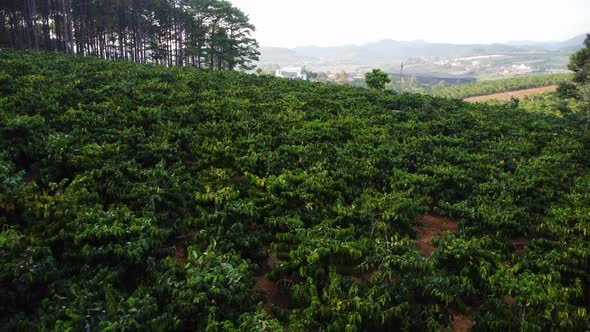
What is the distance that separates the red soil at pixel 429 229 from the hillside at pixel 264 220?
0.13ft

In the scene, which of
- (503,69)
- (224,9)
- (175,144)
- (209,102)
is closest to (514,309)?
(175,144)

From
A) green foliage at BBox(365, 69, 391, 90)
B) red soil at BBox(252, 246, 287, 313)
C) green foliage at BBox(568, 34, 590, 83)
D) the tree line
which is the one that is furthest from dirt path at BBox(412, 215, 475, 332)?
the tree line

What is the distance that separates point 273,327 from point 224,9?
1370 inches

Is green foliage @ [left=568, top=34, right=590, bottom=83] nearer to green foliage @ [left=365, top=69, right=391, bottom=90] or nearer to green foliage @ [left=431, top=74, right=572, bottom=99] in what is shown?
green foliage @ [left=365, top=69, right=391, bottom=90]

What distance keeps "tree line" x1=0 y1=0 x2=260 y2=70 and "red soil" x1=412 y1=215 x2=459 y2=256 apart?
30547 mm

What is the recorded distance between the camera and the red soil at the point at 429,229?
6376mm

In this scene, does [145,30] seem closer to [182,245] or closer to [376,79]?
[376,79]

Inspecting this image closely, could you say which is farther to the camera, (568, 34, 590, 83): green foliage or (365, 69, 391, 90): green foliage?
(365, 69, 391, 90): green foliage

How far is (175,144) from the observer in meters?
8.30

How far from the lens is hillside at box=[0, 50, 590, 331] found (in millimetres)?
4020

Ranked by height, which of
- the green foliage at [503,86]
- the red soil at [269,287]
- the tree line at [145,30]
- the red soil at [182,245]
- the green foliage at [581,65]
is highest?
the tree line at [145,30]

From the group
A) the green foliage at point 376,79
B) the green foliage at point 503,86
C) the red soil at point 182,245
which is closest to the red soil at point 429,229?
the red soil at point 182,245

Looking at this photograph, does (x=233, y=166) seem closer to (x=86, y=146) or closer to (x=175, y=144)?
(x=175, y=144)

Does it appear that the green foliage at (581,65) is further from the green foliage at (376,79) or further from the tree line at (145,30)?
the tree line at (145,30)
